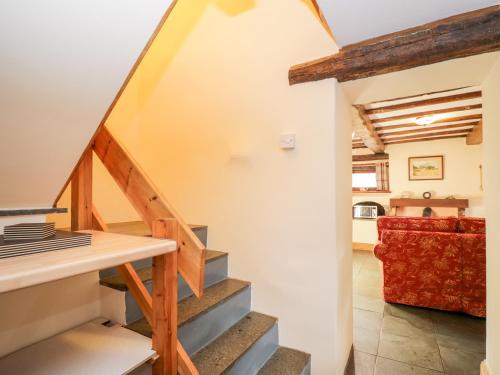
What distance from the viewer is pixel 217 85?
7.26ft

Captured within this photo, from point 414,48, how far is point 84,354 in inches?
87.8

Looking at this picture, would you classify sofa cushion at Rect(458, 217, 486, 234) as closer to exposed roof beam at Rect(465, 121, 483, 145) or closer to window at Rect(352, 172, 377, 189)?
exposed roof beam at Rect(465, 121, 483, 145)

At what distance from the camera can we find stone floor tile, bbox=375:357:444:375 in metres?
1.92

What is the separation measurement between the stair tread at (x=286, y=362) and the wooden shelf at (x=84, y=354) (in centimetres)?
93

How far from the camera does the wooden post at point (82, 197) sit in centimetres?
137

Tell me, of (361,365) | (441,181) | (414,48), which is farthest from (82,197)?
(441,181)

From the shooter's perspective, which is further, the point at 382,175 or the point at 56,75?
the point at 382,175

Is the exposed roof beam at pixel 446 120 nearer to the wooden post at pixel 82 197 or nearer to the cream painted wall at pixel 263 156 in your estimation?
the cream painted wall at pixel 263 156

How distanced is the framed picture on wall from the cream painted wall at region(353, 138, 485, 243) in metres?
0.08

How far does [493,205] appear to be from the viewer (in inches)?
63.2

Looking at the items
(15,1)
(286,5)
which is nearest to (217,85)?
(286,5)

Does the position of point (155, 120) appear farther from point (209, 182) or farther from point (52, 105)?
point (52, 105)

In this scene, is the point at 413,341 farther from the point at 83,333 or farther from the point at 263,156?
the point at 83,333

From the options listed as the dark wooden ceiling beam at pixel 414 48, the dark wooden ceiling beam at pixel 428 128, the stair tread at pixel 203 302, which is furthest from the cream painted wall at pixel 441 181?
the dark wooden ceiling beam at pixel 414 48
